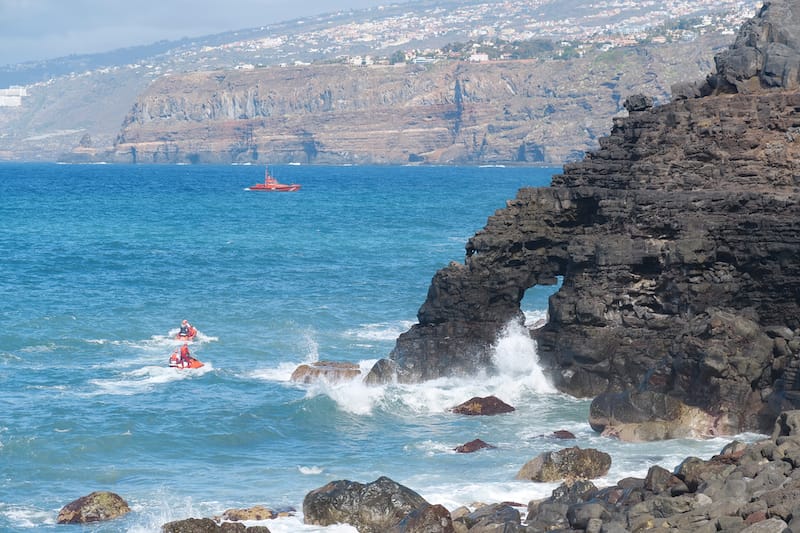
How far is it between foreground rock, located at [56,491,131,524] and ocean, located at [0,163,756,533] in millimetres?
230

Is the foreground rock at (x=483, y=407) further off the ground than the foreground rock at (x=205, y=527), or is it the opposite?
the foreground rock at (x=205, y=527)

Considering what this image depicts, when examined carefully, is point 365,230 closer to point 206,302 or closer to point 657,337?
point 206,302

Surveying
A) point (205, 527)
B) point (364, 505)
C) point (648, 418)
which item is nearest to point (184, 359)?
point (648, 418)

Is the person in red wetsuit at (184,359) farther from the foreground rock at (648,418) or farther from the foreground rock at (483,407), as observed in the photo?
the foreground rock at (648,418)

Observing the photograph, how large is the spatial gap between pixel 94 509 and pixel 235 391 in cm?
1060

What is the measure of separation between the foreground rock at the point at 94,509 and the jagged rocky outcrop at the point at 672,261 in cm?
1037

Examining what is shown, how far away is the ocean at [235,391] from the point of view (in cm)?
2359

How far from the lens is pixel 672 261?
93.9 ft

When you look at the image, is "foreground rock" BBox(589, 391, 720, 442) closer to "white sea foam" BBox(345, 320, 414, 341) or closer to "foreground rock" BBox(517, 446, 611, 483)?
"foreground rock" BBox(517, 446, 611, 483)

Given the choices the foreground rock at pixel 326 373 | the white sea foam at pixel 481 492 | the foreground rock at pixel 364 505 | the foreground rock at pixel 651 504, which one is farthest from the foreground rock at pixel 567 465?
the foreground rock at pixel 326 373

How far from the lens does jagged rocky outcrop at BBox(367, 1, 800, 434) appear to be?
84.8ft

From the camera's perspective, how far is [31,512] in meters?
22.1

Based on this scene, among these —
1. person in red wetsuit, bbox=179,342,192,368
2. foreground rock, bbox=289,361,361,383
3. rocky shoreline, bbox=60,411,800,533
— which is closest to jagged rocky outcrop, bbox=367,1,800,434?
foreground rock, bbox=289,361,361,383

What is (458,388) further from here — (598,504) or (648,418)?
(598,504)
